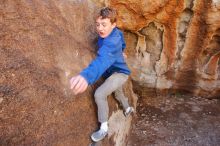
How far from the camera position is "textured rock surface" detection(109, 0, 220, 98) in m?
3.80

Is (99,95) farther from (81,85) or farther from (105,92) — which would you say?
(81,85)

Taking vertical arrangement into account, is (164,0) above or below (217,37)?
above

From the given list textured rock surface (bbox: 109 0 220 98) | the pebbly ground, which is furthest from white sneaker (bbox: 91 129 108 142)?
textured rock surface (bbox: 109 0 220 98)

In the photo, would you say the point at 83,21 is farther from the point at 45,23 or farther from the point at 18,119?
the point at 18,119

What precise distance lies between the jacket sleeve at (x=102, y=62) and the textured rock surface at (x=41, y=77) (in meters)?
A: 0.32

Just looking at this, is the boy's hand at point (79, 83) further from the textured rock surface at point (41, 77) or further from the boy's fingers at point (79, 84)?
the textured rock surface at point (41, 77)

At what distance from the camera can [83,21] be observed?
337cm

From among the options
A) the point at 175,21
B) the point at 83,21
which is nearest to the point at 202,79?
the point at 175,21

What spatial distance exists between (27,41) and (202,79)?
3094 millimetres

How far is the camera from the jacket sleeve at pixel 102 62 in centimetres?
234

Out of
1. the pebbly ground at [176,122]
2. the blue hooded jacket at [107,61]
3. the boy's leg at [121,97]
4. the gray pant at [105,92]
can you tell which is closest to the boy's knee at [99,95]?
the gray pant at [105,92]

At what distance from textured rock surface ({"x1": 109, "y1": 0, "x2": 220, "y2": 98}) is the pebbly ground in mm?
189

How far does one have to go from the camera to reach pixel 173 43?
4.32 metres

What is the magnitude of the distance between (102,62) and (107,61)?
0.06 m
